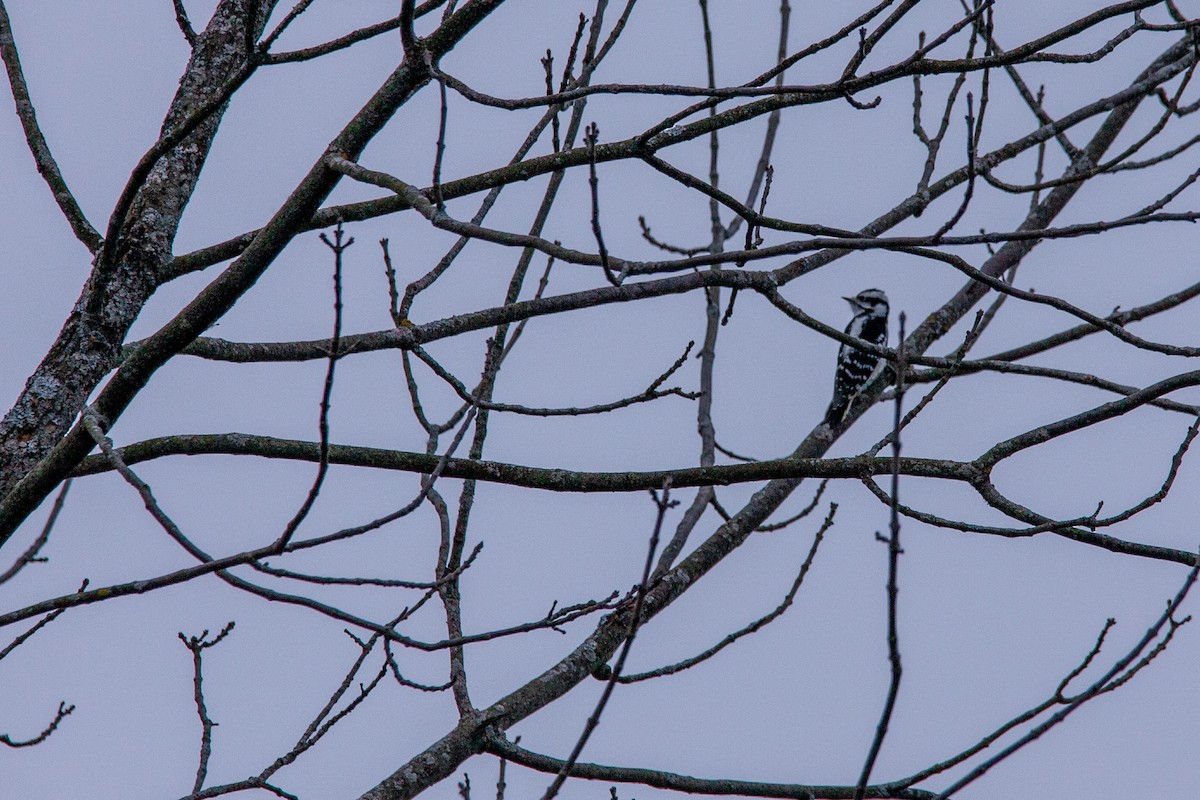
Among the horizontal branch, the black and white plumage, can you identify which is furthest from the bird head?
the horizontal branch

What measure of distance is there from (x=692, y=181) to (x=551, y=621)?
122 centimetres

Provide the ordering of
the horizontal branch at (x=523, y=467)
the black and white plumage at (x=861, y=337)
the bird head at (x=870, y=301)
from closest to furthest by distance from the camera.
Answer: the horizontal branch at (x=523, y=467)
the black and white plumage at (x=861, y=337)
the bird head at (x=870, y=301)

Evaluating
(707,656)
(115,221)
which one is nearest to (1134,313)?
(707,656)

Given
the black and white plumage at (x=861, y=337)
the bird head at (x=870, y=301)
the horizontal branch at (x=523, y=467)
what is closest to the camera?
the horizontal branch at (x=523, y=467)

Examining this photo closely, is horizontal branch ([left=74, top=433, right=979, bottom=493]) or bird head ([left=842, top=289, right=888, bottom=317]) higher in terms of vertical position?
bird head ([left=842, top=289, right=888, bottom=317])

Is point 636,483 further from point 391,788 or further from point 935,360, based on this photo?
point 391,788

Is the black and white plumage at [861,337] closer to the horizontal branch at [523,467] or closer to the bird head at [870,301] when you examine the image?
the bird head at [870,301]

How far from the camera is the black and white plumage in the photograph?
1080 cm

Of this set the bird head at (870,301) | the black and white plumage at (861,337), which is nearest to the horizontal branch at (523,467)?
the black and white plumage at (861,337)

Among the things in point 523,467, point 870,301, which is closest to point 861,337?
point 870,301

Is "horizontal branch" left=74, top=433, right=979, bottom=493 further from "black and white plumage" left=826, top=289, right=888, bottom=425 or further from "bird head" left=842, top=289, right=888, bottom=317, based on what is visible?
"bird head" left=842, top=289, right=888, bottom=317

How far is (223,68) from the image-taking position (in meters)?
3.57

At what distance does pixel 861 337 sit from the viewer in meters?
9.98

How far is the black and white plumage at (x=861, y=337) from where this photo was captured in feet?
35.4
